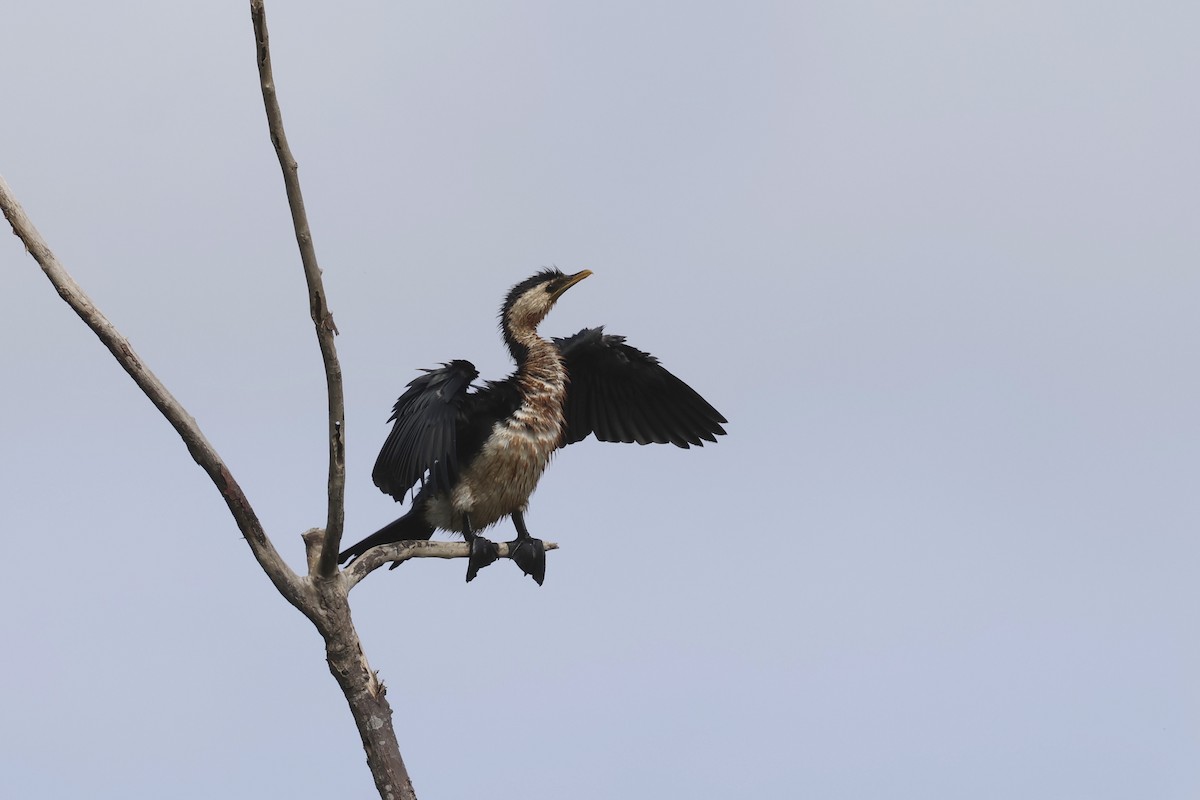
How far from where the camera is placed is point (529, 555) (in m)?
7.21

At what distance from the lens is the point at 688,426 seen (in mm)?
7980

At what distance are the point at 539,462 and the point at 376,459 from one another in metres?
0.96

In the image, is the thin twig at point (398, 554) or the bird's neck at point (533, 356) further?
the bird's neck at point (533, 356)

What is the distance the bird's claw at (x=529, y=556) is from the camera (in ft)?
23.6

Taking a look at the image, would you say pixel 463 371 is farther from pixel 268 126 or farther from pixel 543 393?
pixel 268 126

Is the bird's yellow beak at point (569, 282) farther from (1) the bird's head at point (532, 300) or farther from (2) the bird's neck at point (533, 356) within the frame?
(2) the bird's neck at point (533, 356)

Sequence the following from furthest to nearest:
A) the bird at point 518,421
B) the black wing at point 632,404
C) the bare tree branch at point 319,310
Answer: the black wing at point 632,404 → the bird at point 518,421 → the bare tree branch at point 319,310

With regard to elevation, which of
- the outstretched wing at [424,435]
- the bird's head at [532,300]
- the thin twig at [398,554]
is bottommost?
the thin twig at [398,554]

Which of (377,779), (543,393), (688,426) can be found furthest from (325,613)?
(688,426)

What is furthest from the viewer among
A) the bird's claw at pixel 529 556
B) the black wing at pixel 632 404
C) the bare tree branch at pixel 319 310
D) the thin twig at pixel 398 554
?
the black wing at pixel 632 404

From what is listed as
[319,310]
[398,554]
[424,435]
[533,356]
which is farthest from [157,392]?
[533,356]

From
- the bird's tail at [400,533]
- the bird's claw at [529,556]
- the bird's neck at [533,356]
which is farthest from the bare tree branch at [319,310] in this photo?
the bird's neck at [533,356]

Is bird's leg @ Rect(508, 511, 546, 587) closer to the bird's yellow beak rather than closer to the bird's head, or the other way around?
the bird's head

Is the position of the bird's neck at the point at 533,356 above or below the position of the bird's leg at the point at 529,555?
above
